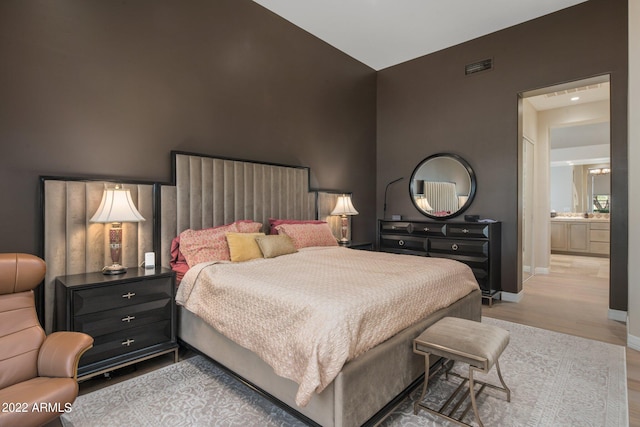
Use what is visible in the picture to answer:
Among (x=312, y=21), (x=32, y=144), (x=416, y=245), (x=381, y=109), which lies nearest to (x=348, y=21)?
(x=312, y=21)

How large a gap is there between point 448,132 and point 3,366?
209 inches

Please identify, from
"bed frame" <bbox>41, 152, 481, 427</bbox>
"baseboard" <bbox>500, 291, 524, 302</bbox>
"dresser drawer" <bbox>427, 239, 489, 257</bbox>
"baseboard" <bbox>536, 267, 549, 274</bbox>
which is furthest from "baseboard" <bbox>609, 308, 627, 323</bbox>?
"baseboard" <bbox>536, 267, 549, 274</bbox>

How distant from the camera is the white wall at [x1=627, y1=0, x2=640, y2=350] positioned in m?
2.98

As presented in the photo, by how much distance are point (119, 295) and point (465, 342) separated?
2.30m

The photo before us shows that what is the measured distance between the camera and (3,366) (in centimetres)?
168

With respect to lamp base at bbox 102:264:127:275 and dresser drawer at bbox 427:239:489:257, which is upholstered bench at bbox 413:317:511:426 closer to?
lamp base at bbox 102:264:127:275

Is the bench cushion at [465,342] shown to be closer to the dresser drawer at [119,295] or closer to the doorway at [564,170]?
the dresser drawer at [119,295]

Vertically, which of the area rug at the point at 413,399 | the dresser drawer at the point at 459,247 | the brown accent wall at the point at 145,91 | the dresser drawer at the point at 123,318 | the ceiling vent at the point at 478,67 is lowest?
the area rug at the point at 413,399

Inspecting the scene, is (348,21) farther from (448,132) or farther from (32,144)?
(32,144)

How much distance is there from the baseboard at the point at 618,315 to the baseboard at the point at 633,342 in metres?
0.79

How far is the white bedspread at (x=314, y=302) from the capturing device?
1638 millimetres

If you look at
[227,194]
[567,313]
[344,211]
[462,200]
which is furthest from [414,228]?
[227,194]

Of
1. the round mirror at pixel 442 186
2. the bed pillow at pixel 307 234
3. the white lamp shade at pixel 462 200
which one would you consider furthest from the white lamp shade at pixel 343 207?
the white lamp shade at pixel 462 200

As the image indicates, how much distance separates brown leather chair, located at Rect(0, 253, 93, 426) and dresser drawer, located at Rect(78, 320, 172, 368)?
0.49 m
